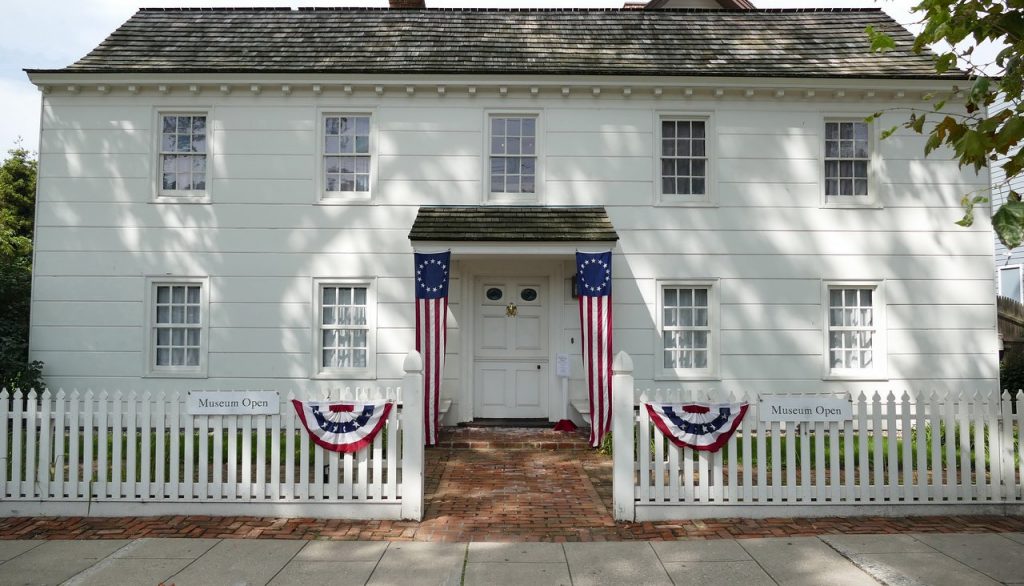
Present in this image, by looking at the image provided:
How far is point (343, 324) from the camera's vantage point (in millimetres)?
10938

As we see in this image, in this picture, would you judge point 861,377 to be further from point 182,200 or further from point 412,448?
point 182,200

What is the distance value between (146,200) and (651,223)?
873 cm

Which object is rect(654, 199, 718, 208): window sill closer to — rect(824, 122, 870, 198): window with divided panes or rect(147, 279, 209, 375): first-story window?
rect(824, 122, 870, 198): window with divided panes

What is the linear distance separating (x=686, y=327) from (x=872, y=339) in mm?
3266

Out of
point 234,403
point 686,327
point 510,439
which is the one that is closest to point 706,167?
point 686,327

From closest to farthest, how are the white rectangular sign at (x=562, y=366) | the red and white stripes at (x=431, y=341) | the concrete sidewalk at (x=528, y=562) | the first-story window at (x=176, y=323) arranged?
the concrete sidewalk at (x=528, y=562) → the red and white stripes at (x=431, y=341) → the white rectangular sign at (x=562, y=366) → the first-story window at (x=176, y=323)

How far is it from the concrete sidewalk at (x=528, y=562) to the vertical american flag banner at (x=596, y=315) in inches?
170

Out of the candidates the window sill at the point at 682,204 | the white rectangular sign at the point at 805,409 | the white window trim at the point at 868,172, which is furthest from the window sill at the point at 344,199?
the white window trim at the point at 868,172

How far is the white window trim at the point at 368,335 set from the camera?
10.8 metres

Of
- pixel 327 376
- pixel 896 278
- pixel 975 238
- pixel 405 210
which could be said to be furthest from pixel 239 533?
pixel 975 238

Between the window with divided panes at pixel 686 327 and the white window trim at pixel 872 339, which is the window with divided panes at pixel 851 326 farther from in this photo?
the window with divided panes at pixel 686 327

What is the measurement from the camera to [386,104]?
10984 millimetres

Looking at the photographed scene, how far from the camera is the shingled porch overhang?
32.7ft

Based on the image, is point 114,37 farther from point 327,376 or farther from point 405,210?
point 327,376
